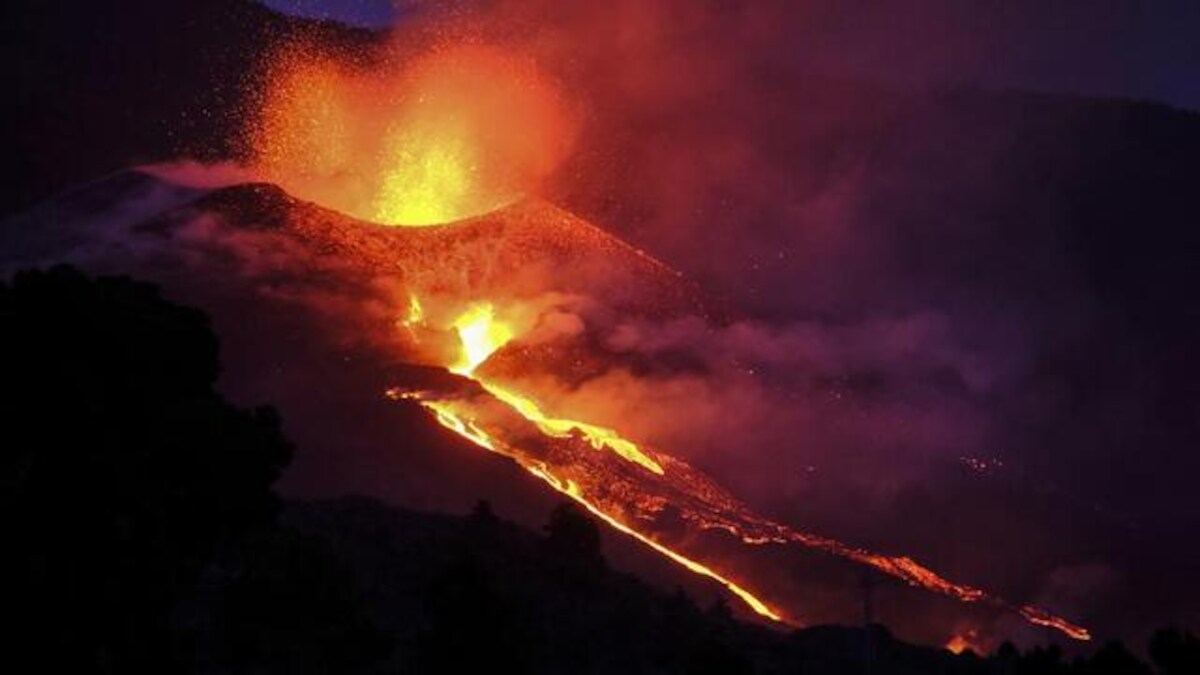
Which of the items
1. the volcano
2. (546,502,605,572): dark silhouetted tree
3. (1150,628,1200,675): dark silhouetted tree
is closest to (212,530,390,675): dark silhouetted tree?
(1150,628,1200,675): dark silhouetted tree

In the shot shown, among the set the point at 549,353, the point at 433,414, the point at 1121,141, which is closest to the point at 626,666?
the point at 433,414

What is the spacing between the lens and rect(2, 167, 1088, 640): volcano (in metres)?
78.5

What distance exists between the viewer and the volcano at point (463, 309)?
78.5m

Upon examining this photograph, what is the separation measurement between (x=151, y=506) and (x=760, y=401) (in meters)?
96.5

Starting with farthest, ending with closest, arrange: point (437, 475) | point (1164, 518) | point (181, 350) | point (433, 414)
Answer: point (1164, 518) < point (433, 414) < point (437, 475) < point (181, 350)

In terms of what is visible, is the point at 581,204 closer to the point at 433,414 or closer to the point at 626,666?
the point at 433,414

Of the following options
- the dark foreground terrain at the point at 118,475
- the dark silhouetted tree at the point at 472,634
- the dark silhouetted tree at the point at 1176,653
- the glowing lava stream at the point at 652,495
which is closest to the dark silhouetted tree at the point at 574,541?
the glowing lava stream at the point at 652,495

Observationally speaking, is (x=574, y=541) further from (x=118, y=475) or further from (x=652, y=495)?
(x=118, y=475)

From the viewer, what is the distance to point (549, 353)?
102 metres

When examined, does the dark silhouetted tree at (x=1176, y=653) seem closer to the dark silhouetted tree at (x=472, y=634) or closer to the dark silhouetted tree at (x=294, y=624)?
the dark silhouetted tree at (x=472, y=634)

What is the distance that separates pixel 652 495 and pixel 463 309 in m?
38.5

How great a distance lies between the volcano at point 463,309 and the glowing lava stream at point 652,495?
0.15 meters

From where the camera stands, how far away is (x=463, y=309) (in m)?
112

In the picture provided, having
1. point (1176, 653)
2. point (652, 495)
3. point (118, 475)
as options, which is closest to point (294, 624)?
point (118, 475)
